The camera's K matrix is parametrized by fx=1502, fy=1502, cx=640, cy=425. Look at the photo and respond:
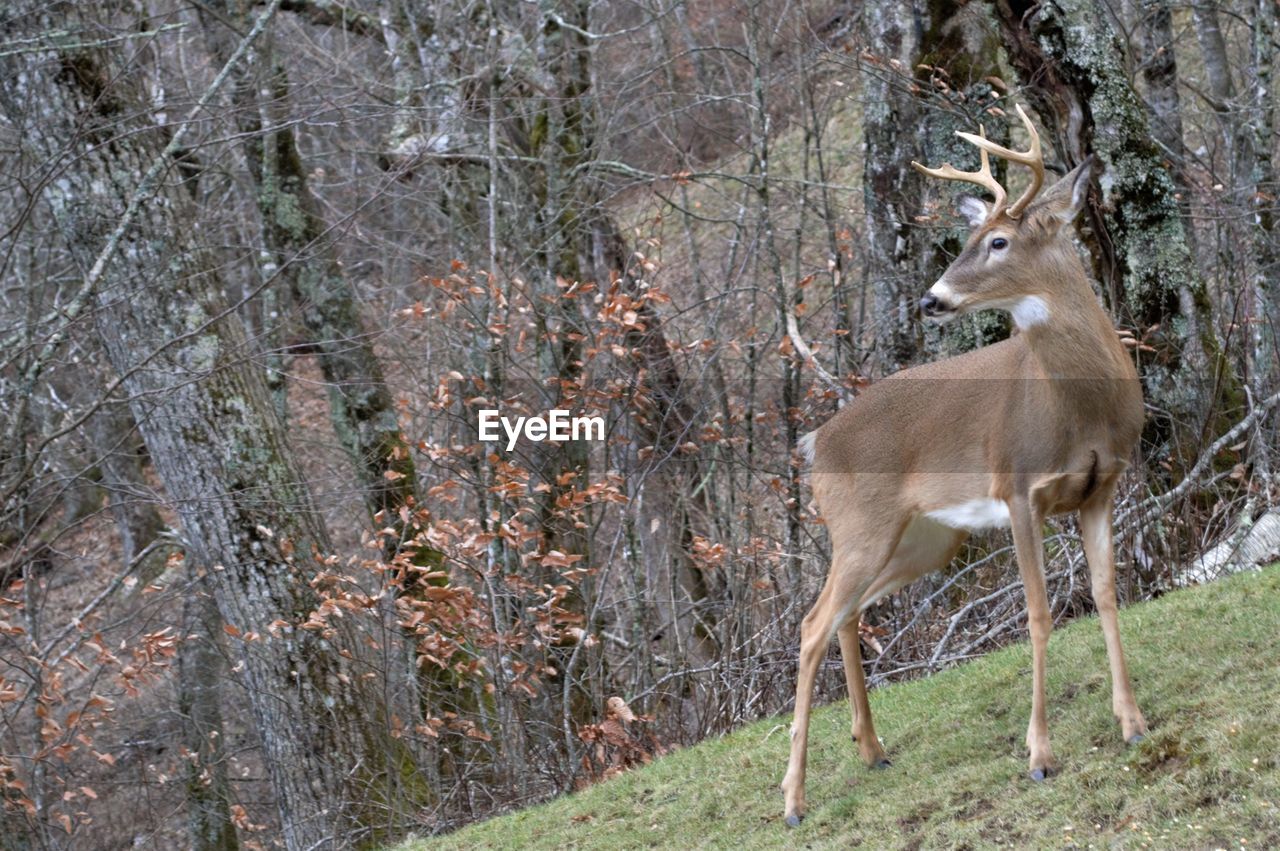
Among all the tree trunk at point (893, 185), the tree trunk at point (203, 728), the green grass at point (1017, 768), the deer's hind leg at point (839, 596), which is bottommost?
the tree trunk at point (203, 728)

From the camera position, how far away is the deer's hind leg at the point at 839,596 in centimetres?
642

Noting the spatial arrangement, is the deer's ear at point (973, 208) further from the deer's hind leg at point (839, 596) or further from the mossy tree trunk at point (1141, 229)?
the mossy tree trunk at point (1141, 229)

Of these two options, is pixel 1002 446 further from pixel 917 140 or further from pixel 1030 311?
pixel 917 140

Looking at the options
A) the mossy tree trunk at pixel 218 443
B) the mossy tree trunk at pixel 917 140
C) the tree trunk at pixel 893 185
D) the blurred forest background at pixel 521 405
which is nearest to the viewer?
the blurred forest background at pixel 521 405

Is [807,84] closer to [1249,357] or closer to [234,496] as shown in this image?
[1249,357]

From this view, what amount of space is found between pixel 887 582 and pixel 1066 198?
1.88 metres

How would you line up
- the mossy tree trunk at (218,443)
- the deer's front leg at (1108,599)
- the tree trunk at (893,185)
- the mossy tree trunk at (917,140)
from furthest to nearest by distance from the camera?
1. the tree trunk at (893,185)
2. the mossy tree trunk at (917,140)
3. the mossy tree trunk at (218,443)
4. the deer's front leg at (1108,599)

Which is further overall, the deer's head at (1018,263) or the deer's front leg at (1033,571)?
the deer's head at (1018,263)

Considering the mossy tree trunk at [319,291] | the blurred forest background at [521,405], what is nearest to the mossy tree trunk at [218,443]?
the blurred forest background at [521,405]

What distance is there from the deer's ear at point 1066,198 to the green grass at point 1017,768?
190cm

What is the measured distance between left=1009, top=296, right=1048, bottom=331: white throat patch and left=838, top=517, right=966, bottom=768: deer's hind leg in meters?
1.05

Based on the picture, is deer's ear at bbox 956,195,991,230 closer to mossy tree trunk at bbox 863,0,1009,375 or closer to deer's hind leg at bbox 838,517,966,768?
deer's hind leg at bbox 838,517,966,768

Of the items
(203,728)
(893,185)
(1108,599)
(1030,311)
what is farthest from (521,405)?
(203,728)

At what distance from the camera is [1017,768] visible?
19.0 ft
